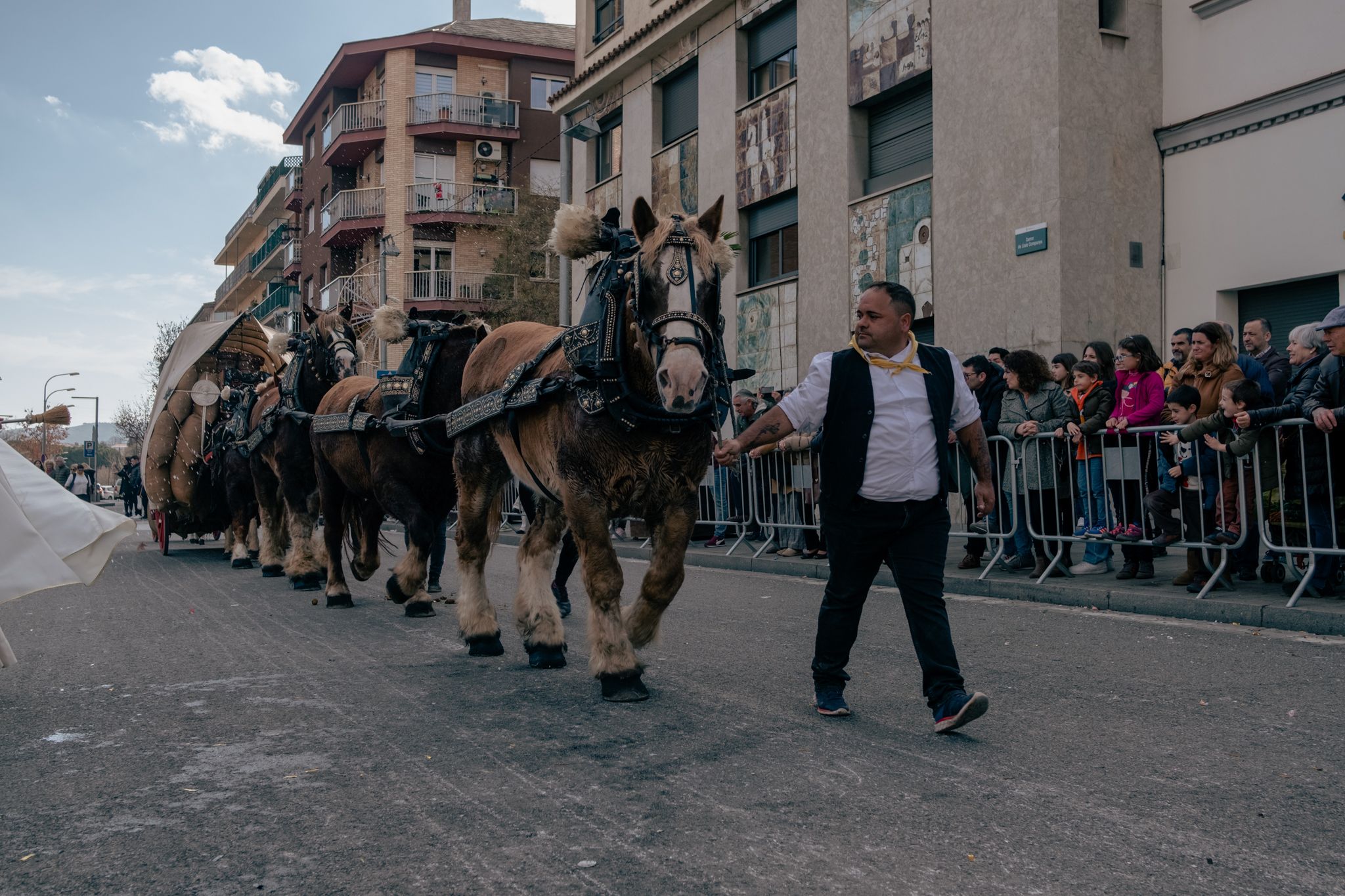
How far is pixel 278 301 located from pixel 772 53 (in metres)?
45.4

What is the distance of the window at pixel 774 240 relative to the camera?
66.4ft

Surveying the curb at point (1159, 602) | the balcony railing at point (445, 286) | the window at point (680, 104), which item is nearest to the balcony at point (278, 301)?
the balcony railing at point (445, 286)

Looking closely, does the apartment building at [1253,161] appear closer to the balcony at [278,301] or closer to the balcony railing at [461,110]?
the balcony railing at [461,110]

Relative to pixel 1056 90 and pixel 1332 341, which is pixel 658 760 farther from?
pixel 1056 90

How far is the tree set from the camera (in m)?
32.5

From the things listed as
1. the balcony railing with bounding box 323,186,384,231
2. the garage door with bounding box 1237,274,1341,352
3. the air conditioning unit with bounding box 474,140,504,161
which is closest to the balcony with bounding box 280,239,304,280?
the balcony railing with bounding box 323,186,384,231

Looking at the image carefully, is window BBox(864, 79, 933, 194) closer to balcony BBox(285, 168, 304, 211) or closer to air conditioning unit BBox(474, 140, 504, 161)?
air conditioning unit BBox(474, 140, 504, 161)

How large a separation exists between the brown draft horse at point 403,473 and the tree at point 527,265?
2324cm

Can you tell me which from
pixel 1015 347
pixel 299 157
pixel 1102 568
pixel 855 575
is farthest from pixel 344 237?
pixel 855 575

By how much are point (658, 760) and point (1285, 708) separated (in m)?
2.75

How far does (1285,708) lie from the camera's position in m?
4.93

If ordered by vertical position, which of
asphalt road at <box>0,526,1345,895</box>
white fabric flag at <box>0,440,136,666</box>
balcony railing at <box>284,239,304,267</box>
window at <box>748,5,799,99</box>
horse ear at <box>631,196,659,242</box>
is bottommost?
asphalt road at <box>0,526,1345,895</box>

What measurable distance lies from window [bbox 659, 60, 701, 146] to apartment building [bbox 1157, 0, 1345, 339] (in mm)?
10448

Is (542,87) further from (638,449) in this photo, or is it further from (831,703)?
(831,703)
